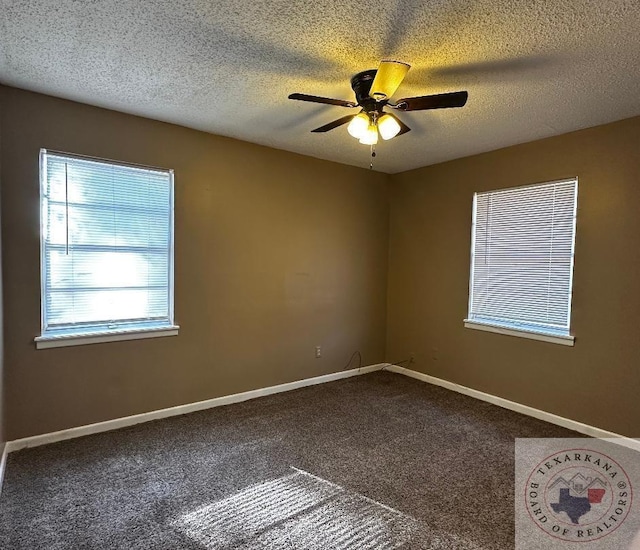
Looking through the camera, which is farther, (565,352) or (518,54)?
(565,352)

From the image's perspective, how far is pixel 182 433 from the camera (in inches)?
122

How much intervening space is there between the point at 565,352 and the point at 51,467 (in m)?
4.02

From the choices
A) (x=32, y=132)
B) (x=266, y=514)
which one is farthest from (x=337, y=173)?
(x=266, y=514)

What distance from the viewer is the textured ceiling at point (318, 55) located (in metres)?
1.77

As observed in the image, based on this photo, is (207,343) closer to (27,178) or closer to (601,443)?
(27,178)

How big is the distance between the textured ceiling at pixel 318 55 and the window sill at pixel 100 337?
1.76 meters

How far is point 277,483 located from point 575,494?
1.80m

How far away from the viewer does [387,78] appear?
7.03 ft

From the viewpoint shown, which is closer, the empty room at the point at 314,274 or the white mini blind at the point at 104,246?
the empty room at the point at 314,274

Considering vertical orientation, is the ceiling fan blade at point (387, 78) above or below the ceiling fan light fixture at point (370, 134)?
above

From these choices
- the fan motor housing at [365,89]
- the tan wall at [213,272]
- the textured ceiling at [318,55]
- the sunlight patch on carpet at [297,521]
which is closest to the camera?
the textured ceiling at [318,55]

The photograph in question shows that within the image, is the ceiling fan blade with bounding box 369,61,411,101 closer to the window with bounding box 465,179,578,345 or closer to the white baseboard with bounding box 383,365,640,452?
the window with bounding box 465,179,578,345

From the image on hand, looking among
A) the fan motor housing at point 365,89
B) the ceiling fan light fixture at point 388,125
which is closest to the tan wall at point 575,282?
the ceiling fan light fixture at point 388,125

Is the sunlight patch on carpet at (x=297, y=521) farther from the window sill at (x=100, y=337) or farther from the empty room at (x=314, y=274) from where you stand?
the window sill at (x=100, y=337)
